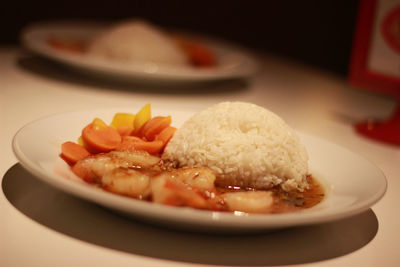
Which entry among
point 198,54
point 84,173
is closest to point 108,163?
point 84,173

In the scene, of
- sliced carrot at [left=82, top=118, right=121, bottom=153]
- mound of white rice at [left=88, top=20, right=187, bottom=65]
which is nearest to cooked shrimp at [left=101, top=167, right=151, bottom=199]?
sliced carrot at [left=82, top=118, right=121, bottom=153]

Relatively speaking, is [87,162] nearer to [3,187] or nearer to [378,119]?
[3,187]

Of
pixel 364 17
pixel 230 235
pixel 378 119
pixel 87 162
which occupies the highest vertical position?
pixel 364 17

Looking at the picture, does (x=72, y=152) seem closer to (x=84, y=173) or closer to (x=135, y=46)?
(x=84, y=173)

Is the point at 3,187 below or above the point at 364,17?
below

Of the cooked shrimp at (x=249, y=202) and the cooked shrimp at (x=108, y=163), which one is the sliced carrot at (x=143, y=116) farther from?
the cooked shrimp at (x=249, y=202)

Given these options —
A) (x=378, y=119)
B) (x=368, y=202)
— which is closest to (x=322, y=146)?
(x=368, y=202)

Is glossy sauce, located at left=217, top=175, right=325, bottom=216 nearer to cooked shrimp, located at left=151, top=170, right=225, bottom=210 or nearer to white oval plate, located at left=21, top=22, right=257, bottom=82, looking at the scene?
cooked shrimp, located at left=151, top=170, right=225, bottom=210
